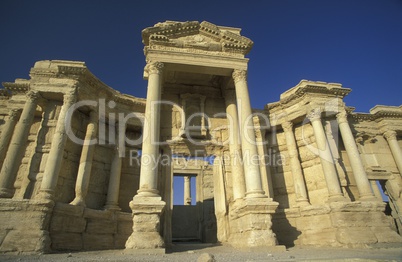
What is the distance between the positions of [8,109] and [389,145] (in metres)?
21.5

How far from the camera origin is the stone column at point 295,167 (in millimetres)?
11346

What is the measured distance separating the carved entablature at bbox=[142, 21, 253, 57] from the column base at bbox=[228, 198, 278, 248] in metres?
7.02

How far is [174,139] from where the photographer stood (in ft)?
39.7

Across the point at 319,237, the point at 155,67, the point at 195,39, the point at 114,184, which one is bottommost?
the point at 319,237

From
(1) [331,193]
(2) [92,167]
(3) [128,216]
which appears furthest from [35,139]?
(1) [331,193]

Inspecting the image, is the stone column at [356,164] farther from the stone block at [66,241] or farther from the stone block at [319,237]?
the stone block at [66,241]

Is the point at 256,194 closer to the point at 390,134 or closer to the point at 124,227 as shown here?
the point at 124,227

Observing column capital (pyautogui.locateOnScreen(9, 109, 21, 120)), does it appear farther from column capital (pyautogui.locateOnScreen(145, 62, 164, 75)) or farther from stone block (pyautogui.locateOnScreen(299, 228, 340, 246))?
stone block (pyautogui.locateOnScreen(299, 228, 340, 246))

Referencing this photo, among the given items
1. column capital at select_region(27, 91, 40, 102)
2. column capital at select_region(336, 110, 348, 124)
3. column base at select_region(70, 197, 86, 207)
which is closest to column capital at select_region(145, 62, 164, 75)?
column capital at select_region(27, 91, 40, 102)

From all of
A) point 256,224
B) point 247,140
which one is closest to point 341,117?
point 247,140

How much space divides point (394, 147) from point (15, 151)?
19.5 meters

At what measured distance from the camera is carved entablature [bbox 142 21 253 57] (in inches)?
426

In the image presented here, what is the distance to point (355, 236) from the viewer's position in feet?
29.2

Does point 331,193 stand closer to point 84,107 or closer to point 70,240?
point 70,240
